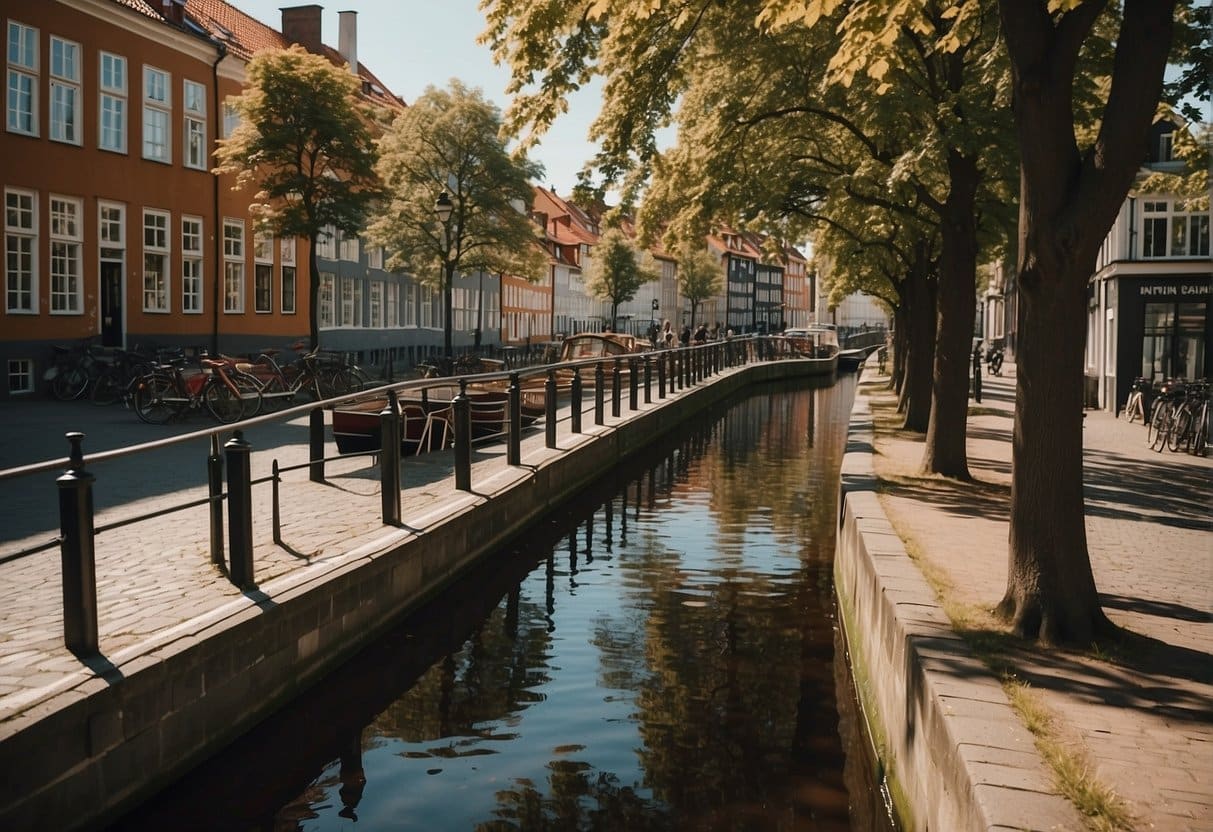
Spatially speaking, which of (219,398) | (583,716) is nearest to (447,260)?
(219,398)

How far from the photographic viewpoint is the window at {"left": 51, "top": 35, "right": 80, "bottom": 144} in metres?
26.8

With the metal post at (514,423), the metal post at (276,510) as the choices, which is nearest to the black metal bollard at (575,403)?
the metal post at (514,423)

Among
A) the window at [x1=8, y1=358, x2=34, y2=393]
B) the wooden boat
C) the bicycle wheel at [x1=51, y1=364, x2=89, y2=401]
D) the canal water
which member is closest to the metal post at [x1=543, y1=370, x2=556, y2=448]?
the wooden boat

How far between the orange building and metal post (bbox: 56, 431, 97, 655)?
20.6m

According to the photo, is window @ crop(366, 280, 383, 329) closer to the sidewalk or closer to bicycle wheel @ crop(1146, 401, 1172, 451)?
the sidewalk

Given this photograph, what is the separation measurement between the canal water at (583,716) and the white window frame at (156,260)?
20.5 metres

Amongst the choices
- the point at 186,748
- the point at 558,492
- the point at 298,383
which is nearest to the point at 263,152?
the point at 298,383

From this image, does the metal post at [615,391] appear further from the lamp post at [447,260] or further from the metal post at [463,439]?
the lamp post at [447,260]

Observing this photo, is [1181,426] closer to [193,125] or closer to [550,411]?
[550,411]

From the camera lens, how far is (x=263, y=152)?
2773 centimetres

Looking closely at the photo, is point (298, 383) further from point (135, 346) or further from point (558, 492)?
point (558, 492)

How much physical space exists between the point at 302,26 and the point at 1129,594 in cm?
4522

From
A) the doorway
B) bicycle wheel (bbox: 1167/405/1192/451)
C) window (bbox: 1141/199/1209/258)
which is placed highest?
window (bbox: 1141/199/1209/258)

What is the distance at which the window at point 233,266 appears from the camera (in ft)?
113
